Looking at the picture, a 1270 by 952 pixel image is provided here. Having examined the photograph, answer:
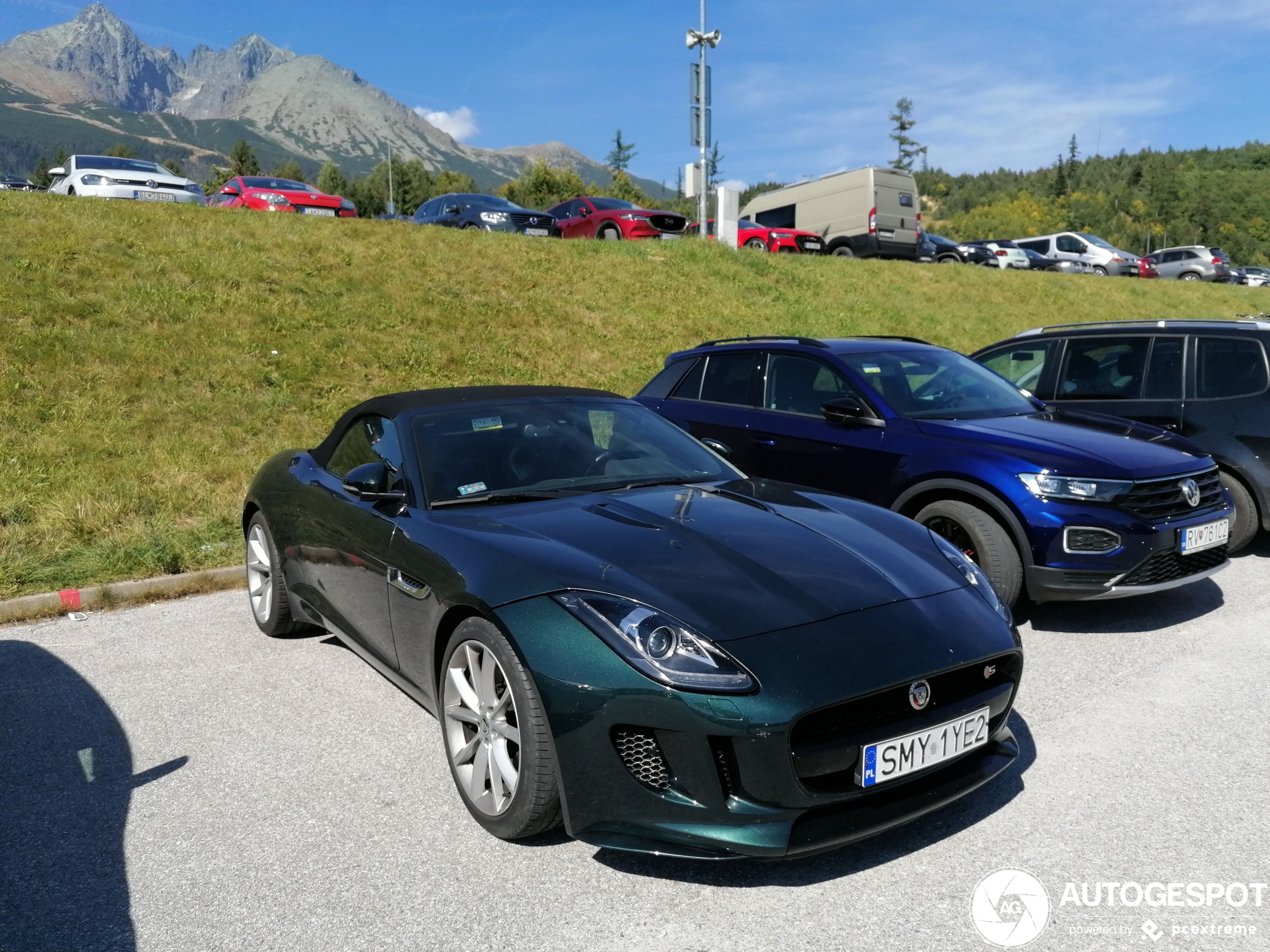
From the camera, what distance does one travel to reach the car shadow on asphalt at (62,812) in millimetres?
2574

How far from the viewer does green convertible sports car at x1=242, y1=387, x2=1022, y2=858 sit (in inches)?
101

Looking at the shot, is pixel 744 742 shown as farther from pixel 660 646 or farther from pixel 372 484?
pixel 372 484

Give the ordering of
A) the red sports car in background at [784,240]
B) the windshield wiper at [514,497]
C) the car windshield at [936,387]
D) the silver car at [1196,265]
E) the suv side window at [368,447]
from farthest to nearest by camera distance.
→ the silver car at [1196,265], the red sports car in background at [784,240], the car windshield at [936,387], the suv side window at [368,447], the windshield wiper at [514,497]

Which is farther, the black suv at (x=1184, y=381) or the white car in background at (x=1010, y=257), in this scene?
the white car in background at (x=1010, y=257)

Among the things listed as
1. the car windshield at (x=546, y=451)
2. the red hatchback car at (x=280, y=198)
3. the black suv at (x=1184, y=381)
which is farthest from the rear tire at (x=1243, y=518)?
the red hatchback car at (x=280, y=198)

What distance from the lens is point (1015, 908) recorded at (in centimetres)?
257

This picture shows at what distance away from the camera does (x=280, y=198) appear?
18.7 metres

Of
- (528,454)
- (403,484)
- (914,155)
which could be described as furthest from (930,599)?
(914,155)

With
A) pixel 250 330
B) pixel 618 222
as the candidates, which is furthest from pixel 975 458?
pixel 618 222

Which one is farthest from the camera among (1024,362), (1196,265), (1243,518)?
(1196,265)

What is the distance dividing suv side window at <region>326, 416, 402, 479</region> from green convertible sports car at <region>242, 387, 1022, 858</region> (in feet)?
0.14

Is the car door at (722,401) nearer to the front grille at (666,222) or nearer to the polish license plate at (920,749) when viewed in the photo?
the polish license plate at (920,749)

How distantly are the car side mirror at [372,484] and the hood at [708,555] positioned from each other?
24cm

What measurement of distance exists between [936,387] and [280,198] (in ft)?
52.7
